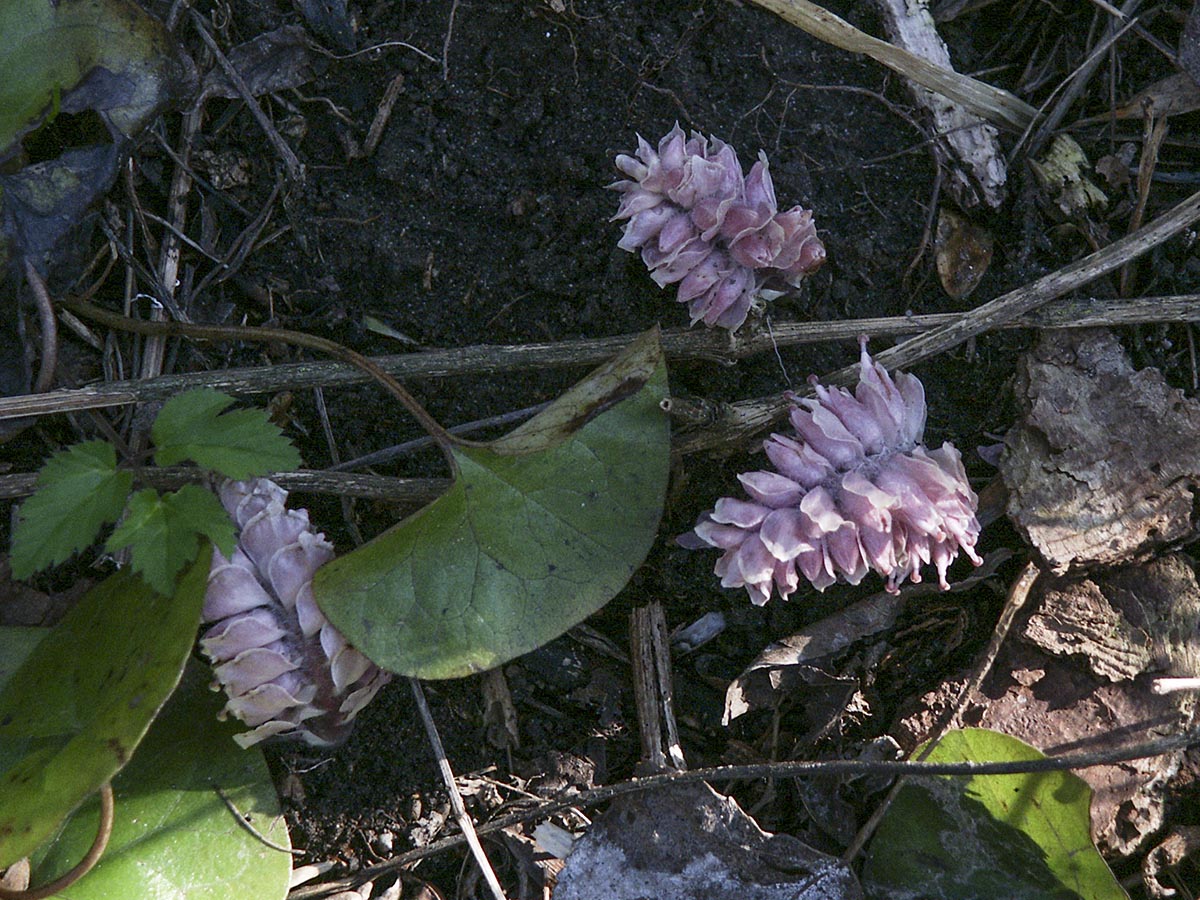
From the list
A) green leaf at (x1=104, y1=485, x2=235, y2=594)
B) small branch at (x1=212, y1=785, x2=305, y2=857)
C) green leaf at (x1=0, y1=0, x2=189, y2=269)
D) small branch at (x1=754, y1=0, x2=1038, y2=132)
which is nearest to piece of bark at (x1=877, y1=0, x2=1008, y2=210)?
small branch at (x1=754, y1=0, x2=1038, y2=132)

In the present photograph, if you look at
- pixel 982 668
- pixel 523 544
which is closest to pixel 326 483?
pixel 523 544

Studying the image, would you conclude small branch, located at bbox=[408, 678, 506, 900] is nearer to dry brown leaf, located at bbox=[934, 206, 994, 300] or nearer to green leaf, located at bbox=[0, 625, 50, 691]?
green leaf, located at bbox=[0, 625, 50, 691]

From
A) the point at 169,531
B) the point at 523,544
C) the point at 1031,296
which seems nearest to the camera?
the point at 169,531

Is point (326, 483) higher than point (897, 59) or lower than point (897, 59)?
lower

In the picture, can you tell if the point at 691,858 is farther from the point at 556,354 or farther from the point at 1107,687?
the point at 556,354

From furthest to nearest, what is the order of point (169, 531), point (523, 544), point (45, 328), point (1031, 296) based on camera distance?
point (1031, 296) → point (45, 328) → point (523, 544) → point (169, 531)

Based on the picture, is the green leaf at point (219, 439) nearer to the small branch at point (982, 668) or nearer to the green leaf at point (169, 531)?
the green leaf at point (169, 531)
